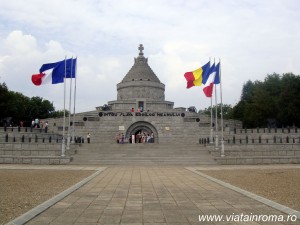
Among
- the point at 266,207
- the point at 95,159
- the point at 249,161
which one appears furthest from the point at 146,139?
the point at 266,207

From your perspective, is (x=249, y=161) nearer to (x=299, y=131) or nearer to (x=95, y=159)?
(x=95, y=159)

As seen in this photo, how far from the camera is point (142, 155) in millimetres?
34688

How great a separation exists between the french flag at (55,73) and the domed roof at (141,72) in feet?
124

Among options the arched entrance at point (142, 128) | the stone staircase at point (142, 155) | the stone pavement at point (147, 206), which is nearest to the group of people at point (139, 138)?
the arched entrance at point (142, 128)

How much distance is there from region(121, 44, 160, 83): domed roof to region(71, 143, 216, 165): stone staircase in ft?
114

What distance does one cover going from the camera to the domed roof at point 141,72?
72.6m

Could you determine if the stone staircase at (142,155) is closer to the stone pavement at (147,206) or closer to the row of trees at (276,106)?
the stone pavement at (147,206)

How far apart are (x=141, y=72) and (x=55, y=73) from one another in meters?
41.0

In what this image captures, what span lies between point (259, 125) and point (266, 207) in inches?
2164

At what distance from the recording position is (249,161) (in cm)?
3045

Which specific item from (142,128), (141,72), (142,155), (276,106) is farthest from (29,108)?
(142,155)

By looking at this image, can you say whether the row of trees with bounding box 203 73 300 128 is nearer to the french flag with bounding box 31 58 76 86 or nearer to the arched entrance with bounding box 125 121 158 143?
the arched entrance with bounding box 125 121 158 143

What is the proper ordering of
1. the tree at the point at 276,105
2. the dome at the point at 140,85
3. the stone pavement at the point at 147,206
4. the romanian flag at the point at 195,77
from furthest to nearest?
the dome at the point at 140,85, the tree at the point at 276,105, the romanian flag at the point at 195,77, the stone pavement at the point at 147,206

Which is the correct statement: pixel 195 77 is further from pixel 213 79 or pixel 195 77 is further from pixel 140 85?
pixel 140 85
